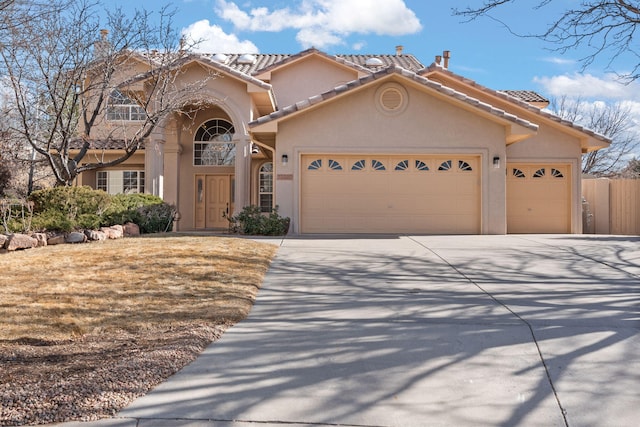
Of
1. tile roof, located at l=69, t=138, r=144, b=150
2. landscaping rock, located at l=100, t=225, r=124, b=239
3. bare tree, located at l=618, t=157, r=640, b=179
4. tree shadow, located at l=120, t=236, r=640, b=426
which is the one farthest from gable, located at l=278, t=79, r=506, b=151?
bare tree, located at l=618, t=157, r=640, b=179

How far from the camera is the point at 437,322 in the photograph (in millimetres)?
5406

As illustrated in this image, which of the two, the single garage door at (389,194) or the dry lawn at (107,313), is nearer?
the dry lawn at (107,313)

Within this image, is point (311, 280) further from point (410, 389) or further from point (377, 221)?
point (377, 221)

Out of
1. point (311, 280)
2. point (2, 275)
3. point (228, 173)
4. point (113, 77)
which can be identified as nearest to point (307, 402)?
point (311, 280)

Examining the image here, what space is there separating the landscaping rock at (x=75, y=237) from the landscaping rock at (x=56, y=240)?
0.33 ft

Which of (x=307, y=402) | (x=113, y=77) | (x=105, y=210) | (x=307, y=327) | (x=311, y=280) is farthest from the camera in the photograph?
(x=113, y=77)

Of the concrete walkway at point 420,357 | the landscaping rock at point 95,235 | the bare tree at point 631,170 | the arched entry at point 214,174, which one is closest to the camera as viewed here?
the concrete walkway at point 420,357

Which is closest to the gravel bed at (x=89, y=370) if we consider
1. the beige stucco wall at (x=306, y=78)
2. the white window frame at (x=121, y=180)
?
the white window frame at (x=121, y=180)

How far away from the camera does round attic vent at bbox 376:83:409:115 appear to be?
1523cm

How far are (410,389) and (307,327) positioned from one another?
1.68 metres

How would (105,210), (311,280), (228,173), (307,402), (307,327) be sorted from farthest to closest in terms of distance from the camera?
(228,173), (105,210), (311,280), (307,327), (307,402)

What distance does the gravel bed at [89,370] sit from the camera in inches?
130

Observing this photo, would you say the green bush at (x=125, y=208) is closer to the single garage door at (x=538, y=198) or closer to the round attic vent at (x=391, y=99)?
the round attic vent at (x=391, y=99)

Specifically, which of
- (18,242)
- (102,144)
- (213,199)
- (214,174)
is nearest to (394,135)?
(214,174)
